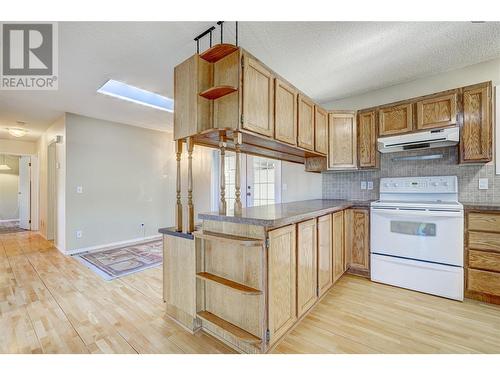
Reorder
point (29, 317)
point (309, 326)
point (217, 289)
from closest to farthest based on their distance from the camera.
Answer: point (217, 289), point (309, 326), point (29, 317)

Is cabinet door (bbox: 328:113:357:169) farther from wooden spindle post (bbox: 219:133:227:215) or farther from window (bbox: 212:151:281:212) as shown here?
wooden spindle post (bbox: 219:133:227:215)

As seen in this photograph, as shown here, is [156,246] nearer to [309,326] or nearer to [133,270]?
[133,270]

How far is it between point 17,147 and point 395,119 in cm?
824

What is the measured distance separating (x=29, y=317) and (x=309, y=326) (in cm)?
243

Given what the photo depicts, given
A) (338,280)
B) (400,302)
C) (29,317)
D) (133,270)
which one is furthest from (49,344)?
(400,302)

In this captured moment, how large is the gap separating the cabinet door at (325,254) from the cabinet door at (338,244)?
12 cm

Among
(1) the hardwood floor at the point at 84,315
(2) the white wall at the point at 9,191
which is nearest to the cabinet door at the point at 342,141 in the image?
(1) the hardwood floor at the point at 84,315

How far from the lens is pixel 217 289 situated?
1757 mm

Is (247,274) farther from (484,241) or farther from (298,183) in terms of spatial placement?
(298,183)

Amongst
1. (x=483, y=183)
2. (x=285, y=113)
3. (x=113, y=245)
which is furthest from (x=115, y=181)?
(x=483, y=183)

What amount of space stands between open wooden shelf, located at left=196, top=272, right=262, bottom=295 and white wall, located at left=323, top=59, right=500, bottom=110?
3.09 metres

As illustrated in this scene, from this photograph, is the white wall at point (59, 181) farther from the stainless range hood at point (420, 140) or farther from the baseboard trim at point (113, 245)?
the stainless range hood at point (420, 140)

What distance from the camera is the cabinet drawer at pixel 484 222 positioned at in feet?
7.08

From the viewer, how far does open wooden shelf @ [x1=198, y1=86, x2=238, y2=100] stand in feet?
5.48
